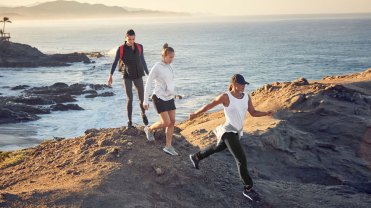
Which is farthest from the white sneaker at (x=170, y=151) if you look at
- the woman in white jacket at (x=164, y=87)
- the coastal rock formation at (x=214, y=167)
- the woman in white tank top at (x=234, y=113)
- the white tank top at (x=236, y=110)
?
the white tank top at (x=236, y=110)

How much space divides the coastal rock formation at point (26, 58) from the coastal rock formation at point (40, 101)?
21167mm

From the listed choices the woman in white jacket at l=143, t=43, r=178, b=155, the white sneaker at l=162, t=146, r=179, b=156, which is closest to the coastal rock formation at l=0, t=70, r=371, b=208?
the white sneaker at l=162, t=146, r=179, b=156

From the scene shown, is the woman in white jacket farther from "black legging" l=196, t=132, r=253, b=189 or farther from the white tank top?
the white tank top

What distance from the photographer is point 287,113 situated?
14.6 metres

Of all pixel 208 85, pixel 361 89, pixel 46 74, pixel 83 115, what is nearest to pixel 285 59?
pixel 208 85

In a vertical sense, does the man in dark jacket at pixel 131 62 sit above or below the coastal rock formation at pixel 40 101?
above

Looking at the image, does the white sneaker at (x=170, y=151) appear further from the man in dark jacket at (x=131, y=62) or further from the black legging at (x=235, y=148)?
the black legging at (x=235, y=148)

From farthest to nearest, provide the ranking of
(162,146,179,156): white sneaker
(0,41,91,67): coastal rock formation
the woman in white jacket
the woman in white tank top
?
(0,41,91,67): coastal rock formation
(162,146,179,156): white sneaker
the woman in white jacket
the woman in white tank top

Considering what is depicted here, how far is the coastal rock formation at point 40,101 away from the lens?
28.9m

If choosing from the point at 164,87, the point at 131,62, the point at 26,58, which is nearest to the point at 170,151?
the point at 164,87

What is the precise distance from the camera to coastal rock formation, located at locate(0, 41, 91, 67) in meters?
62.6

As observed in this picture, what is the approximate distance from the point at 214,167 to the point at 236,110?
6.96ft

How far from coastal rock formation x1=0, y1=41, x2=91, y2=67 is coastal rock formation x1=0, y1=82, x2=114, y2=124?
21167 millimetres

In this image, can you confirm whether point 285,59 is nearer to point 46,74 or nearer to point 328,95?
point 46,74
